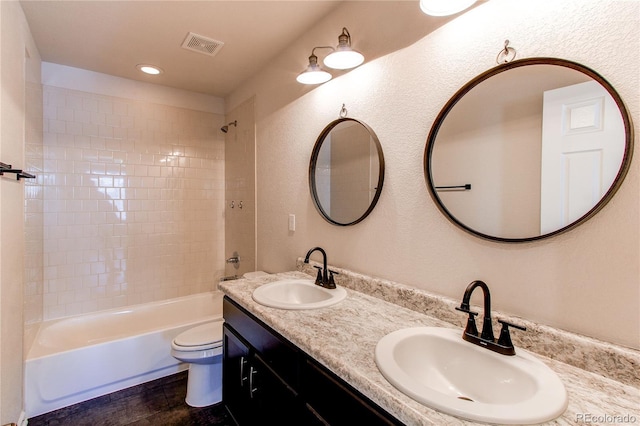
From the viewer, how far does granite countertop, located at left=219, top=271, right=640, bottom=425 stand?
666mm

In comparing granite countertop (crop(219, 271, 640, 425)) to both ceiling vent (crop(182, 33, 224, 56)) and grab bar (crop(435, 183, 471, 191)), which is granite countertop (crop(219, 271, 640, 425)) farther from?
ceiling vent (crop(182, 33, 224, 56))

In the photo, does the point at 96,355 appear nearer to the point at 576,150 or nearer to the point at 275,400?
the point at 275,400

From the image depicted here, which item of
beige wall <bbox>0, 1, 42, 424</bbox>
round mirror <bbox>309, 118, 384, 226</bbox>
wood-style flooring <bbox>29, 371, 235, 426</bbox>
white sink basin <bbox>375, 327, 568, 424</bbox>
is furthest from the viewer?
wood-style flooring <bbox>29, 371, 235, 426</bbox>

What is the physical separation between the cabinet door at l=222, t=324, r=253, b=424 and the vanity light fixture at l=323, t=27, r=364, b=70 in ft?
4.80

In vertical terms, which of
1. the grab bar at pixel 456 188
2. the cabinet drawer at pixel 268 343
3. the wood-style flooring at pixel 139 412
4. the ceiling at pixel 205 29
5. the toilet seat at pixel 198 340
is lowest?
the wood-style flooring at pixel 139 412

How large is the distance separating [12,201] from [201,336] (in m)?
1.32

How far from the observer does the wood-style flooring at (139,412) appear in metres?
1.88

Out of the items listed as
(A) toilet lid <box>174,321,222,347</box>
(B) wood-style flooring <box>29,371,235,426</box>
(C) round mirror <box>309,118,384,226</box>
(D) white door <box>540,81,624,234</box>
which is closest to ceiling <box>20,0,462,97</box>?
(C) round mirror <box>309,118,384,226</box>

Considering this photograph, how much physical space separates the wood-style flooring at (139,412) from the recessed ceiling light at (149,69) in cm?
255

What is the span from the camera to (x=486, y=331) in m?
0.94

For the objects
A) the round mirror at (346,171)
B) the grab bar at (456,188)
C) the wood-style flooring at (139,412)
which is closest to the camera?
the grab bar at (456,188)

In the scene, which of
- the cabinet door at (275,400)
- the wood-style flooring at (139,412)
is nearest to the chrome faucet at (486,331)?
the cabinet door at (275,400)

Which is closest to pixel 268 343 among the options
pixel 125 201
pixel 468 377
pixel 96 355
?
pixel 468 377

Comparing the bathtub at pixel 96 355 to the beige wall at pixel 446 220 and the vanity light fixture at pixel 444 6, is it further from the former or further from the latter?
the vanity light fixture at pixel 444 6
